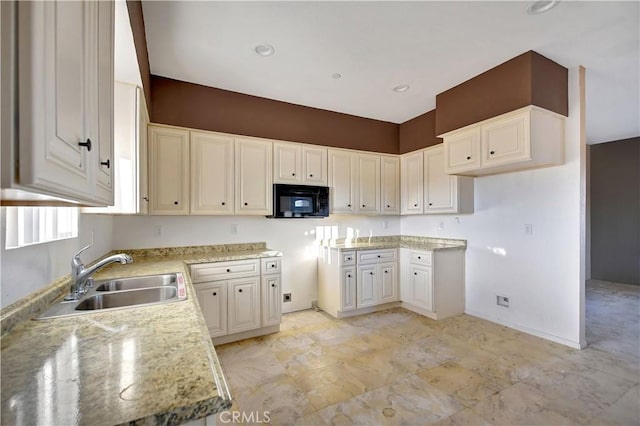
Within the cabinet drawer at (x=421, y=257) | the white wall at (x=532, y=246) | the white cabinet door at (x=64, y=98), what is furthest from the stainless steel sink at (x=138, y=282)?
the white wall at (x=532, y=246)

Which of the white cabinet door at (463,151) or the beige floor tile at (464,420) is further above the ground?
the white cabinet door at (463,151)

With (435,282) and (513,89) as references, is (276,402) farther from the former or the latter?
(513,89)

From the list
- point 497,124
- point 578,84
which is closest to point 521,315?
point 497,124

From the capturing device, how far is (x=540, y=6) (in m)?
2.04

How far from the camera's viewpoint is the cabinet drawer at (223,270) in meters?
2.80

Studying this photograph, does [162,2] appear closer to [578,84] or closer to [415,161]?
[415,161]

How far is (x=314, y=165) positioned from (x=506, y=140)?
2123 millimetres

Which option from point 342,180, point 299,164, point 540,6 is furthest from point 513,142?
point 299,164

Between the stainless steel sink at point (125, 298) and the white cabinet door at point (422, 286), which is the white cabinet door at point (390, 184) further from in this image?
the stainless steel sink at point (125, 298)

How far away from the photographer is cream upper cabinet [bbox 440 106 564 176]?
262 cm

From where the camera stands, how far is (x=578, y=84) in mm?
2830

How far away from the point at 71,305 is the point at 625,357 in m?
4.28

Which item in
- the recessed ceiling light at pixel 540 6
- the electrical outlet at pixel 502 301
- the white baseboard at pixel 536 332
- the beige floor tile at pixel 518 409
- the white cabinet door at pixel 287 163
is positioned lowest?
the beige floor tile at pixel 518 409

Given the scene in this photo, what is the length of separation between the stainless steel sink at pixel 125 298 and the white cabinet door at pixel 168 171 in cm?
128
